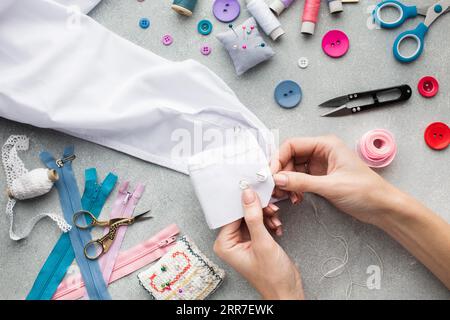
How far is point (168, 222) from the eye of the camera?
1.40 m

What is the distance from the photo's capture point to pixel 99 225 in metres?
1.39

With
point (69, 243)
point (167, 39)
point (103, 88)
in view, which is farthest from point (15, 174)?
point (167, 39)

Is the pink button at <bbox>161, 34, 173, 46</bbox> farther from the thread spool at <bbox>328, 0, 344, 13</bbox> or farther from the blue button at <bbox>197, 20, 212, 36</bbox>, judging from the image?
the thread spool at <bbox>328, 0, 344, 13</bbox>

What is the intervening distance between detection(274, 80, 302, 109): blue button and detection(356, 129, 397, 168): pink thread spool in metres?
0.22

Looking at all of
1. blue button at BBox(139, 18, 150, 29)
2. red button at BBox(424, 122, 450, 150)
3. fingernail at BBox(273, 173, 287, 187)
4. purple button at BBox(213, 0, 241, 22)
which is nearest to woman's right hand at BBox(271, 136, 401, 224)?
fingernail at BBox(273, 173, 287, 187)

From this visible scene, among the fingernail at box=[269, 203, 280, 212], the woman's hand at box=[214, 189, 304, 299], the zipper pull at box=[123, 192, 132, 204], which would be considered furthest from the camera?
the zipper pull at box=[123, 192, 132, 204]

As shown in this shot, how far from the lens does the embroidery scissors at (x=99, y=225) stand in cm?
137

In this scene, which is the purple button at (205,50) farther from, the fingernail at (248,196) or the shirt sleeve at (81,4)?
the fingernail at (248,196)

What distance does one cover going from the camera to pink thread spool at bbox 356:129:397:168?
4.42 ft

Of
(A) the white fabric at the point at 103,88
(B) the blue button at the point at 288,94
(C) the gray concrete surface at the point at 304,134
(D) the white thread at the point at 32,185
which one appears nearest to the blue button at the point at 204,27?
(C) the gray concrete surface at the point at 304,134

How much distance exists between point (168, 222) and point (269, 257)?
354 millimetres

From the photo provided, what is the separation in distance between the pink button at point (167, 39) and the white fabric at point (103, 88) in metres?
0.07
